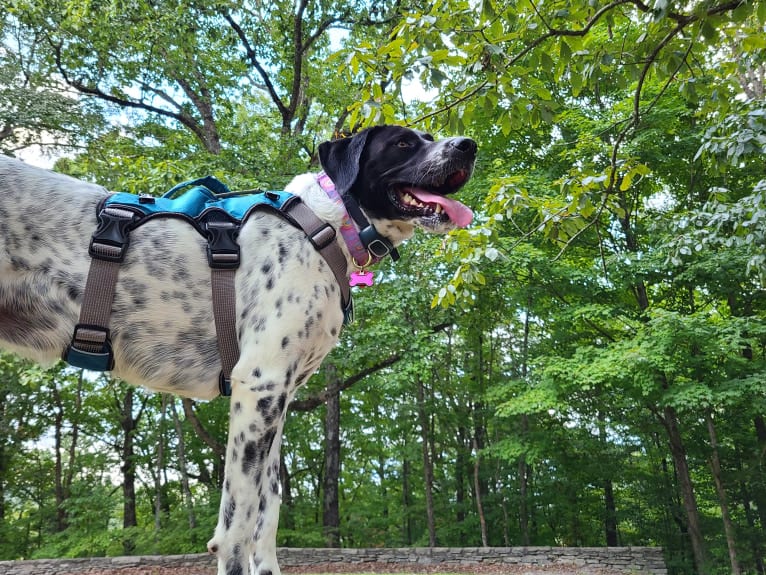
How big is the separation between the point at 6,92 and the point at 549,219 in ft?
40.0

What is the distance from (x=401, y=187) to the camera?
2.33 meters

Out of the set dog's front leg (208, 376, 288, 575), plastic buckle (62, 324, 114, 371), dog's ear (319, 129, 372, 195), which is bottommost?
dog's front leg (208, 376, 288, 575)

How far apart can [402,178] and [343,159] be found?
27 centimetres

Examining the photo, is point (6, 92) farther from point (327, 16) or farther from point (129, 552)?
point (129, 552)

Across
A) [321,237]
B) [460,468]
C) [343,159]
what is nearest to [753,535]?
[460,468]

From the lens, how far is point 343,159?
7.89 feet

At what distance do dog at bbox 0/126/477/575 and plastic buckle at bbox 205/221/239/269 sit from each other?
34mm

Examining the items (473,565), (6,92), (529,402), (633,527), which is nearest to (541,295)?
(529,402)

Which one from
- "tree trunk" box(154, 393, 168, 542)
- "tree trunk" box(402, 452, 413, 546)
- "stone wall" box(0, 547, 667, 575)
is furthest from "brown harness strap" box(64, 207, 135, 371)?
"tree trunk" box(402, 452, 413, 546)

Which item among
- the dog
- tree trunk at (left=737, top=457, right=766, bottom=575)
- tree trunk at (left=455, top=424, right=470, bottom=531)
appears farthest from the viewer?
tree trunk at (left=455, top=424, right=470, bottom=531)

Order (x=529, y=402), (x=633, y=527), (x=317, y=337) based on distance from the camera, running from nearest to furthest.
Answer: (x=317, y=337)
(x=529, y=402)
(x=633, y=527)

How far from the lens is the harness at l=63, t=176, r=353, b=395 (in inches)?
74.1

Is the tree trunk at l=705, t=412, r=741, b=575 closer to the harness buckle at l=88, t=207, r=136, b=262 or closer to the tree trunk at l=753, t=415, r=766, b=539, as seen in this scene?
the tree trunk at l=753, t=415, r=766, b=539

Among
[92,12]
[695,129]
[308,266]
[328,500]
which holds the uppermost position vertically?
[92,12]
